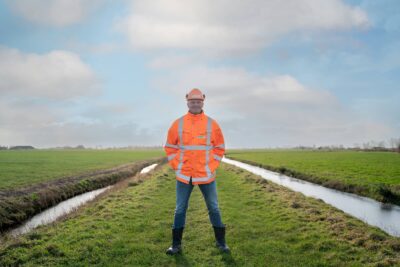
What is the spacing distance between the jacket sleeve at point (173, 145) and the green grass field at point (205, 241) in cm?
192

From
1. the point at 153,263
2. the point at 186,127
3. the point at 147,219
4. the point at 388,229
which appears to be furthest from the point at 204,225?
the point at 388,229

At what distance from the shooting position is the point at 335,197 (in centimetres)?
1741

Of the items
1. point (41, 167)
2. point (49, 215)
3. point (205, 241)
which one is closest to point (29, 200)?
point (49, 215)

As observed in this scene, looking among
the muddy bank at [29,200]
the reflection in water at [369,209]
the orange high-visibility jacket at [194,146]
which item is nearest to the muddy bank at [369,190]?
the reflection in water at [369,209]

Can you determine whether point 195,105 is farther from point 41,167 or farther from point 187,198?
point 41,167

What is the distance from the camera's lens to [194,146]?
6.26 meters

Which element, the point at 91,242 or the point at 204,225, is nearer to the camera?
the point at 91,242

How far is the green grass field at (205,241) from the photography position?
6203mm

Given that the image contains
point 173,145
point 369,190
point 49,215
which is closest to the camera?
point 173,145

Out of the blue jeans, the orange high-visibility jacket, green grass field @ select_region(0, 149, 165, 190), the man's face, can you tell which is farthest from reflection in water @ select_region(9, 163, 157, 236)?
the man's face

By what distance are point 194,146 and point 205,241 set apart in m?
2.48

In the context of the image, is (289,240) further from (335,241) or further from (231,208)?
(231,208)

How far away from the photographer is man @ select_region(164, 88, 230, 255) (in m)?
6.27

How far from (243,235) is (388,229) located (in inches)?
207
